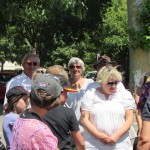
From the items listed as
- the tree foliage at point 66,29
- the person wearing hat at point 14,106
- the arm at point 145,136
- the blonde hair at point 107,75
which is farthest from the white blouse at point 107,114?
the tree foliage at point 66,29

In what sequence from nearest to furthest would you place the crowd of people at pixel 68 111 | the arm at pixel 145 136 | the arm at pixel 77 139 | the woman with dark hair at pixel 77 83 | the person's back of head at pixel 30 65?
the crowd of people at pixel 68 111 < the arm at pixel 145 136 < the arm at pixel 77 139 < the woman with dark hair at pixel 77 83 < the person's back of head at pixel 30 65

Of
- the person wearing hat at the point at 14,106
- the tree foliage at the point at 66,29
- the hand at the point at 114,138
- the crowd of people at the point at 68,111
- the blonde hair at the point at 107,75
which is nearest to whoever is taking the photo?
the crowd of people at the point at 68,111

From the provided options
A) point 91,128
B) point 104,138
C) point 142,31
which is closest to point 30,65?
point 91,128

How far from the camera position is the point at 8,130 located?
378 centimetres

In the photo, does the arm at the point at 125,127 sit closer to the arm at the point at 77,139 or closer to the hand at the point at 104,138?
the hand at the point at 104,138

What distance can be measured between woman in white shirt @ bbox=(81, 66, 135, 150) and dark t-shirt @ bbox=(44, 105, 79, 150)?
881 mm

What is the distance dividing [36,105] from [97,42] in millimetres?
27450

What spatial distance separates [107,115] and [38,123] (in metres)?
2.11

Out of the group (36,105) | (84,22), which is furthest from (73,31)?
(36,105)

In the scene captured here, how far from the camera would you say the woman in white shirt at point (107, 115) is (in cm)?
476

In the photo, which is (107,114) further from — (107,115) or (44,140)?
(44,140)

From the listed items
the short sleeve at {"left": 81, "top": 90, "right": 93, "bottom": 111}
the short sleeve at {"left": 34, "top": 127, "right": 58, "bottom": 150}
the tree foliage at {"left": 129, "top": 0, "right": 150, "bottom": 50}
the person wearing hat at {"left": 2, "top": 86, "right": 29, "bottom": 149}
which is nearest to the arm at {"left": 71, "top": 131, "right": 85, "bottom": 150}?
the person wearing hat at {"left": 2, "top": 86, "right": 29, "bottom": 149}

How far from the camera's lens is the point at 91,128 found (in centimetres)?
479

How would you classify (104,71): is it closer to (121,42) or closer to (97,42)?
(97,42)
